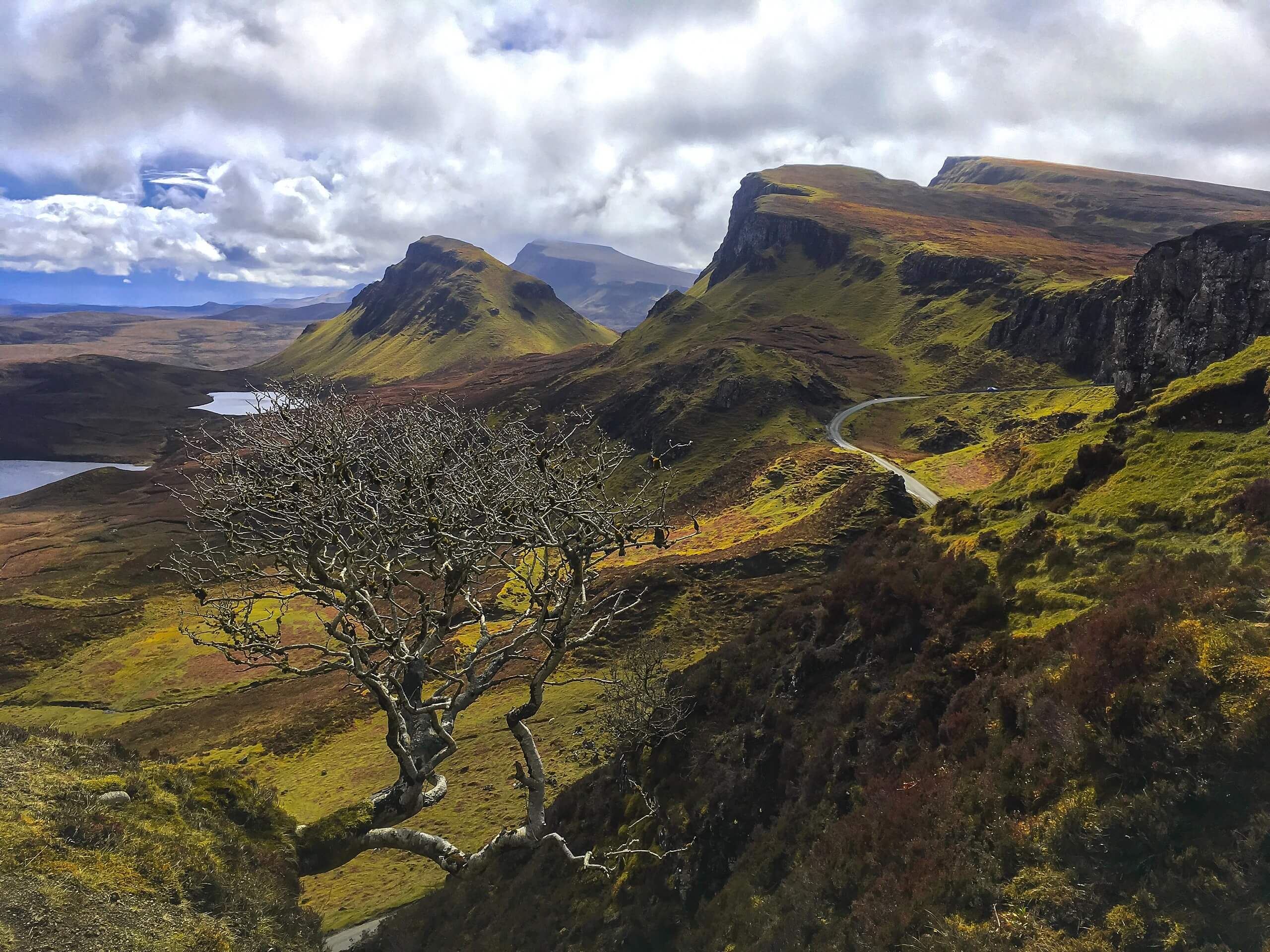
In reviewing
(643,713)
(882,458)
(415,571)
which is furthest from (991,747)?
(882,458)

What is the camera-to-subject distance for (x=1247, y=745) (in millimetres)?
6586

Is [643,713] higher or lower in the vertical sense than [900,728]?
lower

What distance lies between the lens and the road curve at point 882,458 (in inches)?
2143

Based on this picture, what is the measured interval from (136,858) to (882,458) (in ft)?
241

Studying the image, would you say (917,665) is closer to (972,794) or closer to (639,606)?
(972,794)

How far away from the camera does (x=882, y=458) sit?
72250 millimetres

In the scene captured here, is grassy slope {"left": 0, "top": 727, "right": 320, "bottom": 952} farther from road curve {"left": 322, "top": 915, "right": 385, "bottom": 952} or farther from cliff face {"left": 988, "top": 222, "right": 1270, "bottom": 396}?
cliff face {"left": 988, "top": 222, "right": 1270, "bottom": 396}

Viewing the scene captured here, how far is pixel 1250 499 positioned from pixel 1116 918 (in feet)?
29.1

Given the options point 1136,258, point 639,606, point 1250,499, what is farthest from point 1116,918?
point 1136,258

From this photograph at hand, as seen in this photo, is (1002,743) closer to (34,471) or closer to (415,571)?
(415,571)

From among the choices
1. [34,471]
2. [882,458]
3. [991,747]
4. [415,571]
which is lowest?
[34,471]

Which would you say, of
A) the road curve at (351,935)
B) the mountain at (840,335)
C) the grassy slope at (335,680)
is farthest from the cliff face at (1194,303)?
the road curve at (351,935)

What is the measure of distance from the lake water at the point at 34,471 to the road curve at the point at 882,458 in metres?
161

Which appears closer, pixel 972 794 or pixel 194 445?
pixel 972 794
